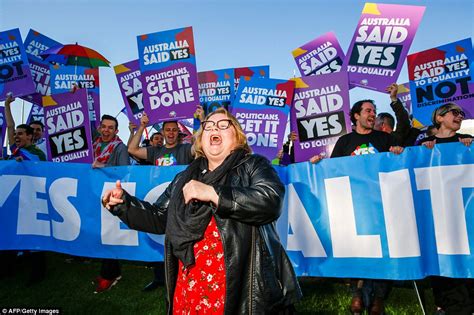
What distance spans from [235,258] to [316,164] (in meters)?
2.66

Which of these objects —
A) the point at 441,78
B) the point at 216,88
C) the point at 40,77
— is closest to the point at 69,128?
the point at 216,88

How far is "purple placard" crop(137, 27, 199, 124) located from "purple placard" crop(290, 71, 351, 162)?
5.39ft

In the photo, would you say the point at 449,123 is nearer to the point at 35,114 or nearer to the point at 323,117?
the point at 323,117

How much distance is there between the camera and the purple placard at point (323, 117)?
16.8 feet

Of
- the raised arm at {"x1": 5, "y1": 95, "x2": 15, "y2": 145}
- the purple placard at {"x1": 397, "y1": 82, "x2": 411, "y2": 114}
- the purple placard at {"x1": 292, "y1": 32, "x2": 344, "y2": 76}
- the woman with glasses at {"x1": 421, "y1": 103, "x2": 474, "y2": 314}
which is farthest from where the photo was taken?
the purple placard at {"x1": 397, "y1": 82, "x2": 411, "y2": 114}

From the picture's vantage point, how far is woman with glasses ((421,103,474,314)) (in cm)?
338

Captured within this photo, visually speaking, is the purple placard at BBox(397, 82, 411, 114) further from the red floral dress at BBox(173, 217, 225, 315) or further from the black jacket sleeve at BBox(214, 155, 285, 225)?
the red floral dress at BBox(173, 217, 225, 315)

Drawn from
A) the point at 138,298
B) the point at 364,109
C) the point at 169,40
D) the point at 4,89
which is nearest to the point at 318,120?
the point at 364,109

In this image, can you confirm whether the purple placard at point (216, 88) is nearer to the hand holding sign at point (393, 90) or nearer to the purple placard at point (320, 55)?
the purple placard at point (320, 55)

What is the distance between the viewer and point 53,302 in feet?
14.9

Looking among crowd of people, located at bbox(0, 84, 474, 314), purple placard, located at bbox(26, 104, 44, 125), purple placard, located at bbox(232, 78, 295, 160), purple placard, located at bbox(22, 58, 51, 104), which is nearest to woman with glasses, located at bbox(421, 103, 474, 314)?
purple placard, located at bbox(232, 78, 295, 160)

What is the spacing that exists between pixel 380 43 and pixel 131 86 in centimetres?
433

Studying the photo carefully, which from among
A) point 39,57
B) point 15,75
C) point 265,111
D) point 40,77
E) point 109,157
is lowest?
point 109,157

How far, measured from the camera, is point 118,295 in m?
4.77
